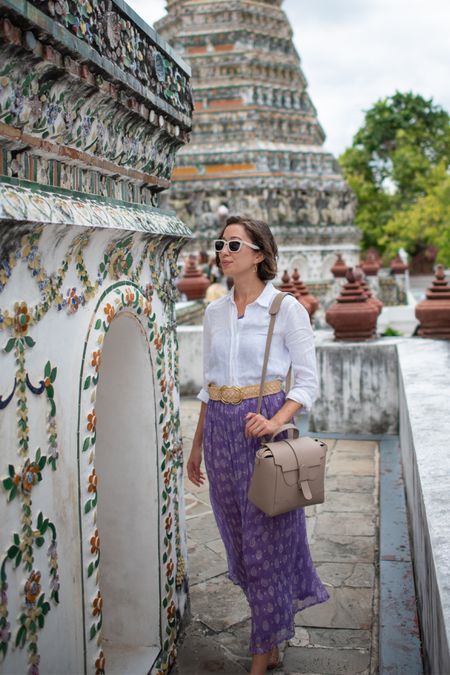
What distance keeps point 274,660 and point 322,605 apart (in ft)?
2.21

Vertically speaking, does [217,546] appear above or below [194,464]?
below

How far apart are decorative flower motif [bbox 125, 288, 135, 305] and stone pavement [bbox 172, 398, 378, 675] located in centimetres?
160

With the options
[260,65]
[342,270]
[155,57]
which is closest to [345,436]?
[155,57]

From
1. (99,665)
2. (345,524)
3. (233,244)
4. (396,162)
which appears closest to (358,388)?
(345,524)

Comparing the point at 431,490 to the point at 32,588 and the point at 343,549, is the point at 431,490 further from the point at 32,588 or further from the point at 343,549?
the point at 343,549

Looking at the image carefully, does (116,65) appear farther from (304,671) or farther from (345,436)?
(345,436)

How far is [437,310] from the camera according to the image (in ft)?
24.1

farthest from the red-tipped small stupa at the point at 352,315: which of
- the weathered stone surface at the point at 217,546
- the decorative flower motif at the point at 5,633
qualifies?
the decorative flower motif at the point at 5,633

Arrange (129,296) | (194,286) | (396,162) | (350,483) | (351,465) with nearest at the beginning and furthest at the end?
(129,296) → (350,483) → (351,465) → (194,286) → (396,162)

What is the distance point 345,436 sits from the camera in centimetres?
724

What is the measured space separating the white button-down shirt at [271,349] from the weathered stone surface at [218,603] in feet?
4.38

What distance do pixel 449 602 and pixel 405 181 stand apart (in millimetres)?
36749

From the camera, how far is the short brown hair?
2.97 meters

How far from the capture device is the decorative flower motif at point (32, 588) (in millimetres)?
2100
